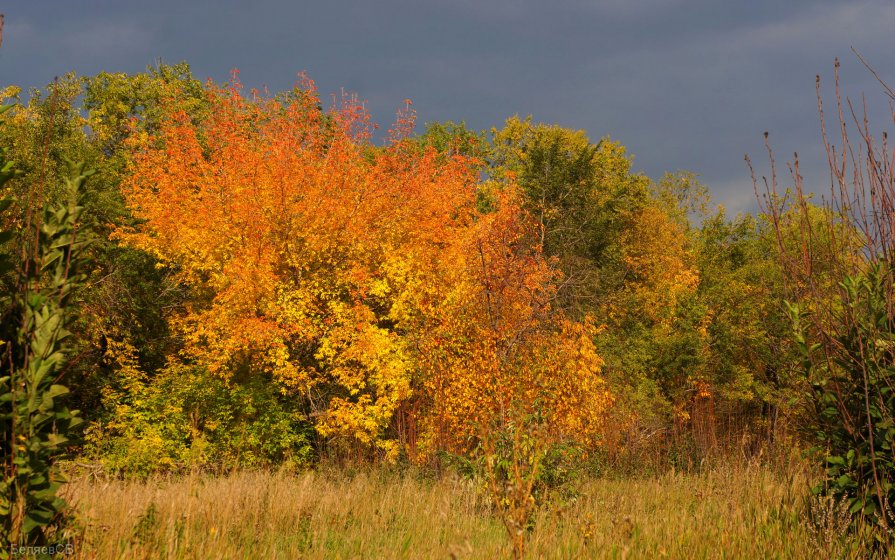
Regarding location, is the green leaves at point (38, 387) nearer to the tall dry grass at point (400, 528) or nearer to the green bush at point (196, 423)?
the tall dry grass at point (400, 528)

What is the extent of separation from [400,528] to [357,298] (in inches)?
467

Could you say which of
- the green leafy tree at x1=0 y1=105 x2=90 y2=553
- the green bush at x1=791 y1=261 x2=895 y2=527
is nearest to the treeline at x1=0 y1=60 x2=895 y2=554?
the green bush at x1=791 y1=261 x2=895 y2=527

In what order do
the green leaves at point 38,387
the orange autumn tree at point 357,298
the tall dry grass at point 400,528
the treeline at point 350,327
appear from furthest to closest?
the orange autumn tree at point 357,298 < the treeline at point 350,327 < the tall dry grass at point 400,528 < the green leaves at point 38,387

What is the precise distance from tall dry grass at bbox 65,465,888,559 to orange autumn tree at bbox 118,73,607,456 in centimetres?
578

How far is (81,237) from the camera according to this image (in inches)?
168

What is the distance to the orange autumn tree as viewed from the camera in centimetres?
1545

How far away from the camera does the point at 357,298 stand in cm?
1864

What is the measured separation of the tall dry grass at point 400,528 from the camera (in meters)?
5.24

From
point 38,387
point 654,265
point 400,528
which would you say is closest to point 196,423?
point 400,528

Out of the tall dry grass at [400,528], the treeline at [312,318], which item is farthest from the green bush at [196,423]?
the tall dry grass at [400,528]

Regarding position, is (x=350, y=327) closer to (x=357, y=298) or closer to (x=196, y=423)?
(x=357, y=298)

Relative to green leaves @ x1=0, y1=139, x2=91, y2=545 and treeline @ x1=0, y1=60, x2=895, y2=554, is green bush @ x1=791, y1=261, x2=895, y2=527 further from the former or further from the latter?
green leaves @ x1=0, y1=139, x2=91, y2=545

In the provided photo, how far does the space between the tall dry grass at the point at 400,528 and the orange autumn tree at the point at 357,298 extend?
5.78 meters

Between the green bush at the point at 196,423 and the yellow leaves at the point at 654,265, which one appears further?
the yellow leaves at the point at 654,265
